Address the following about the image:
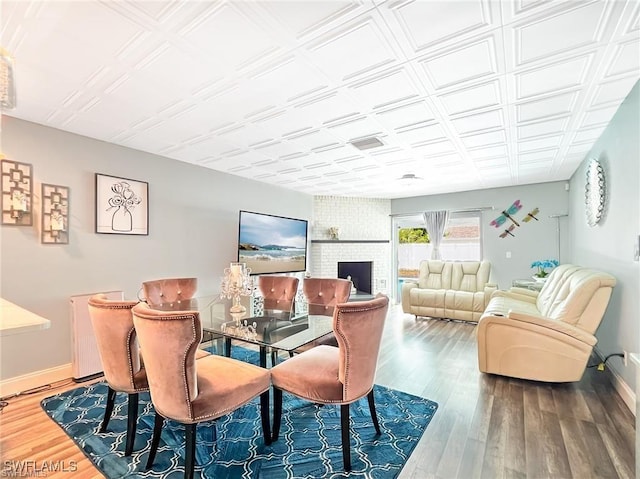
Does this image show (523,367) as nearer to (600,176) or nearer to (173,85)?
(600,176)

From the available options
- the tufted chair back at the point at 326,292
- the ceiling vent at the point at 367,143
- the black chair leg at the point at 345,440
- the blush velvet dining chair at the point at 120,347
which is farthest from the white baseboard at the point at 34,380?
the ceiling vent at the point at 367,143

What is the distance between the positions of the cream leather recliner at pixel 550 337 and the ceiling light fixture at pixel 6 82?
11.9 ft

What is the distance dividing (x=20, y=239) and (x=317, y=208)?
455 centimetres

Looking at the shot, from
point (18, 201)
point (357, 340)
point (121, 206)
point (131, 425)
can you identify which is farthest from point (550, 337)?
point (18, 201)

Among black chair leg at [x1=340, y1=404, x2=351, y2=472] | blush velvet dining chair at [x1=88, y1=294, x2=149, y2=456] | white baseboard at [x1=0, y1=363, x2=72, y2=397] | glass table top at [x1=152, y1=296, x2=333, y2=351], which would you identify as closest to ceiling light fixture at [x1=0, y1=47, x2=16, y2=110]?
blush velvet dining chair at [x1=88, y1=294, x2=149, y2=456]

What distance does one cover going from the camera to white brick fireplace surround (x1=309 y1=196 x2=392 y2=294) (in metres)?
6.35

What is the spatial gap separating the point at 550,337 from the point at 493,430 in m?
1.09

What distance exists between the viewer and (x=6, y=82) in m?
1.38

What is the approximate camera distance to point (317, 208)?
641 centimetres

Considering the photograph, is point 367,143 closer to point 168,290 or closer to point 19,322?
point 168,290

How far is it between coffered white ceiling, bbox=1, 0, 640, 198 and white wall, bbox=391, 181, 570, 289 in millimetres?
2115

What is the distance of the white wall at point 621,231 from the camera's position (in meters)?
2.34

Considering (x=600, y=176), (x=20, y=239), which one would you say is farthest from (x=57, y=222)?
(x=600, y=176)

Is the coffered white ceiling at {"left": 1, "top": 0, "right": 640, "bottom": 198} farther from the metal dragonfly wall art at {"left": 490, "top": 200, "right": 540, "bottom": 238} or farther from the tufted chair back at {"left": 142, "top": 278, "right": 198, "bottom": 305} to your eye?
the metal dragonfly wall art at {"left": 490, "top": 200, "right": 540, "bottom": 238}
